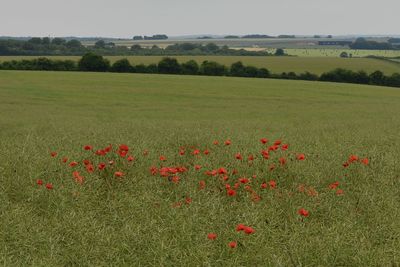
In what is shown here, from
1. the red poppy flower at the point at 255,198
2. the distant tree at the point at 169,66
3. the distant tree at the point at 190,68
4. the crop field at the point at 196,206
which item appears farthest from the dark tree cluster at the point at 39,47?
the red poppy flower at the point at 255,198

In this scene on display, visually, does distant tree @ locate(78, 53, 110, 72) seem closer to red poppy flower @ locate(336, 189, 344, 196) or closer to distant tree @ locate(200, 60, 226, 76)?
distant tree @ locate(200, 60, 226, 76)

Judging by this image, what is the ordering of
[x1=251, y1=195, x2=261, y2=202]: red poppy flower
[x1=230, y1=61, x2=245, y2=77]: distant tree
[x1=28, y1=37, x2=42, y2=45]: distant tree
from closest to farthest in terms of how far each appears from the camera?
[x1=251, y1=195, x2=261, y2=202]: red poppy flower < [x1=230, y1=61, x2=245, y2=77]: distant tree < [x1=28, y1=37, x2=42, y2=45]: distant tree

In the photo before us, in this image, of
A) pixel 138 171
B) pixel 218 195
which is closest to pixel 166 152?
pixel 138 171

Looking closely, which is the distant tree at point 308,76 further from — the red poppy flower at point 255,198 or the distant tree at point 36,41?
the distant tree at point 36,41

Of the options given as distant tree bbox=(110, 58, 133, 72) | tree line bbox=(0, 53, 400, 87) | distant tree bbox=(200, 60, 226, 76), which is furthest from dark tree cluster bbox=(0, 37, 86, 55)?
distant tree bbox=(200, 60, 226, 76)

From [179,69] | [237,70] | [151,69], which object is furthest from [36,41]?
[237,70]

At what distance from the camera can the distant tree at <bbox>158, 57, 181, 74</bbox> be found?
6269 centimetres

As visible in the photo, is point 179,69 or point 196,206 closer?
point 196,206

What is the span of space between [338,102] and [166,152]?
25.5 meters

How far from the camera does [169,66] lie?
62781 millimetres

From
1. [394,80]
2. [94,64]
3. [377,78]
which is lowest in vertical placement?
[394,80]

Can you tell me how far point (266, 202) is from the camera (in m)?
6.40

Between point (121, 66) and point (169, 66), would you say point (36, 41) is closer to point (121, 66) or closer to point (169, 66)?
point (121, 66)

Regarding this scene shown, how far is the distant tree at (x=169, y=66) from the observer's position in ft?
206
